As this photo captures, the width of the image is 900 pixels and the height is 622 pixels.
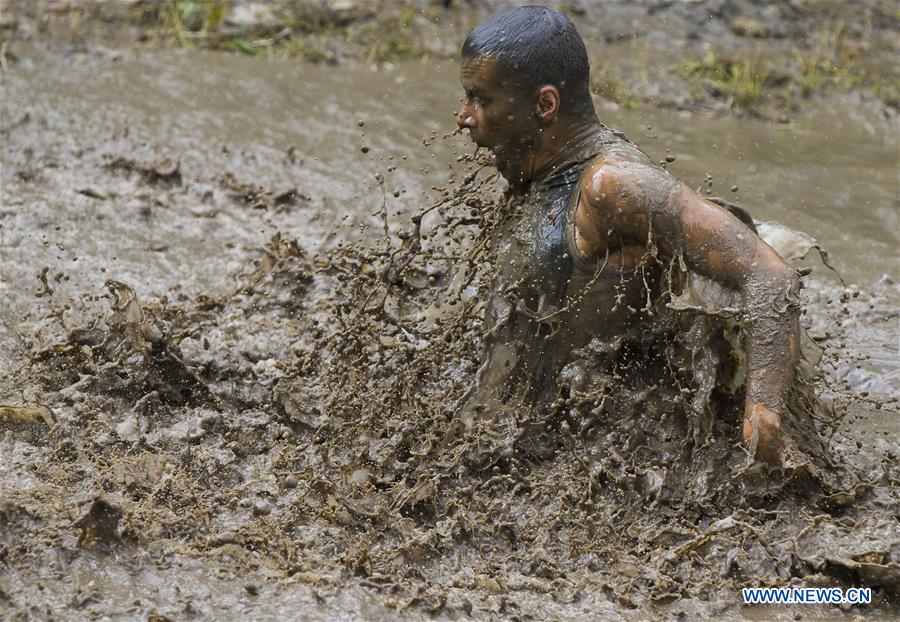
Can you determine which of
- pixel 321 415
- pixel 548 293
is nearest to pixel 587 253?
pixel 548 293

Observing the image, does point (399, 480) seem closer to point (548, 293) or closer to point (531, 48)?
point (548, 293)

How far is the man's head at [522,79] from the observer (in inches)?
150

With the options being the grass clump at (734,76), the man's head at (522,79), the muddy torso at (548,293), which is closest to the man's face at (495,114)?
the man's head at (522,79)

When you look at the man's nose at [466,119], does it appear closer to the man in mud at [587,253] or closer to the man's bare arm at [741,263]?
A: the man in mud at [587,253]

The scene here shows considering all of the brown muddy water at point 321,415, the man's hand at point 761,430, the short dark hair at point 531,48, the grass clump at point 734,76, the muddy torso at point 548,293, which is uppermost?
the short dark hair at point 531,48

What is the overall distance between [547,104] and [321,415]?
155cm

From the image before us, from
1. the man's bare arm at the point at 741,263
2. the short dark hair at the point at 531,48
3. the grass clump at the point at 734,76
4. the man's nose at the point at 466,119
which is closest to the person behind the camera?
the man's bare arm at the point at 741,263

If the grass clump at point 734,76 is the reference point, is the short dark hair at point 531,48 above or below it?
above

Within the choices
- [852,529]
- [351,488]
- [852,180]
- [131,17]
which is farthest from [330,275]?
[131,17]

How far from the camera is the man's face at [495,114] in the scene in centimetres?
384

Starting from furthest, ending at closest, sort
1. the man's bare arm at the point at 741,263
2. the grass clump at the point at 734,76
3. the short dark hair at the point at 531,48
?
the grass clump at the point at 734,76, the short dark hair at the point at 531,48, the man's bare arm at the point at 741,263

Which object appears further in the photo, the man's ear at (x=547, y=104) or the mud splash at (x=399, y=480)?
the man's ear at (x=547, y=104)

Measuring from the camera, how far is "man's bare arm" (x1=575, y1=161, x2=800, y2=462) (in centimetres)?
358

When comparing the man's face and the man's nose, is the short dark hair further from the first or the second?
the man's nose
